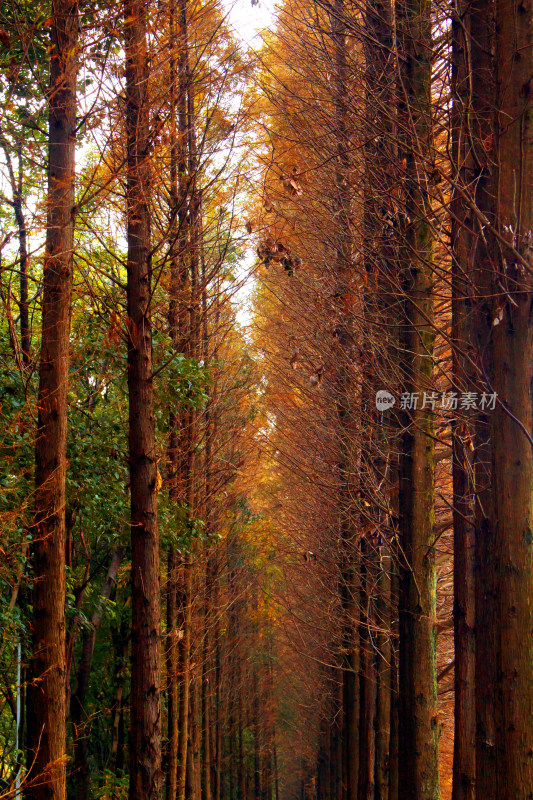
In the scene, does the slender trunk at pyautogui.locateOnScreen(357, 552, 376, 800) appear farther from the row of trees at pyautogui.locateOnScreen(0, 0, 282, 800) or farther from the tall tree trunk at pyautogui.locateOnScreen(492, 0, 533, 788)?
the tall tree trunk at pyautogui.locateOnScreen(492, 0, 533, 788)

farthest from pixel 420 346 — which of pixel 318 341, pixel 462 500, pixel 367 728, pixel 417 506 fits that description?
pixel 367 728

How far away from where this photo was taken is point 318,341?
7.75 metres

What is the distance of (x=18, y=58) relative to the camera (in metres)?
5.72

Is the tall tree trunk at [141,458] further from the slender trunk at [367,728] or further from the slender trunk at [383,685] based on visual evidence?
the slender trunk at [367,728]

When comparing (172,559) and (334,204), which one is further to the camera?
(172,559)

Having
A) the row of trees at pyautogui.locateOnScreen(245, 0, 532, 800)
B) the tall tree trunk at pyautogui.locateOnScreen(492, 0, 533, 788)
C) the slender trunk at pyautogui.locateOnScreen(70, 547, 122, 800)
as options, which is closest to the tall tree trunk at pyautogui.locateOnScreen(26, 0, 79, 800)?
the row of trees at pyautogui.locateOnScreen(245, 0, 532, 800)

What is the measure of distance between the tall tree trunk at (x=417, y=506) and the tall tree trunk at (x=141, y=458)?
1.84m

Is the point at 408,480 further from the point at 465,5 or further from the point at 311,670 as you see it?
the point at 311,670

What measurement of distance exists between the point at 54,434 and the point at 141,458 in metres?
0.85

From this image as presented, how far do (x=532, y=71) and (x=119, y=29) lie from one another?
2.94 metres

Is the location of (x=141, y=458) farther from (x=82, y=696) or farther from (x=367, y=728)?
(x=82, y=696)

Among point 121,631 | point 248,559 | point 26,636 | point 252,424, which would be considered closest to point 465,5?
point 26,636

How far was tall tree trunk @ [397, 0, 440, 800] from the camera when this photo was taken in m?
5.14

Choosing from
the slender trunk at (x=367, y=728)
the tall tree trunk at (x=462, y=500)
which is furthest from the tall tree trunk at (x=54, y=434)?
the slender trunk at (x=367, y=728)
